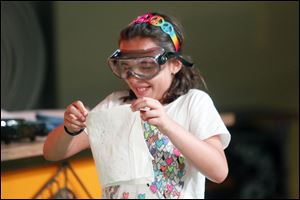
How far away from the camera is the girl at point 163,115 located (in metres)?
0.64

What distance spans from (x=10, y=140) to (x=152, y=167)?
1.52 ft

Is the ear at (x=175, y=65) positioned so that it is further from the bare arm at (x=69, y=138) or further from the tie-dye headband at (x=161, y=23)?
the bare arm at (x=69, y=138)

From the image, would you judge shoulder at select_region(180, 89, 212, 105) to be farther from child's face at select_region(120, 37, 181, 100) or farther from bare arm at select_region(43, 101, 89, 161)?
bare arm at select_region(43, 101, 89, 161)

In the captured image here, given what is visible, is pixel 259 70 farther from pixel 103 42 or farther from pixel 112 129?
pixel 112 129

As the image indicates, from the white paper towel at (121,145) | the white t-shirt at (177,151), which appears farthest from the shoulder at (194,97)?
the white paper towel at (121,145)

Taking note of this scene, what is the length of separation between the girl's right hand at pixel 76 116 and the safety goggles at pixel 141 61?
70mm

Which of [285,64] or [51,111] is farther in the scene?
[285,64]

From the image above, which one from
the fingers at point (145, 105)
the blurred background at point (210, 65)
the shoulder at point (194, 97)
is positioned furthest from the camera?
the blurred background at point (210, 65)

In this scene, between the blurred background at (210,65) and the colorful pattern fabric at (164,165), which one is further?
the blurred background at (210,65)

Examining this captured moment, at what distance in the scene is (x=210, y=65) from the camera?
1410 mm

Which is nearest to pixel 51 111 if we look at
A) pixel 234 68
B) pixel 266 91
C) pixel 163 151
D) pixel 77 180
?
pixel 77 180

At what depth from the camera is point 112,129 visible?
2.08 ft

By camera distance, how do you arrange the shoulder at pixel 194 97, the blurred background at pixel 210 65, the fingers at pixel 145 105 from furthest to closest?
the blurred background at pixel 210 65, the shoulder at pixel 194 97, the fingers at pixel 145 105

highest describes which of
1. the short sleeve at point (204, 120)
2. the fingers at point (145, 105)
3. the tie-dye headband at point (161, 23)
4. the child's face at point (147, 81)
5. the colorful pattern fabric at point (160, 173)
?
the tie-dye headband at point (161, 23)
